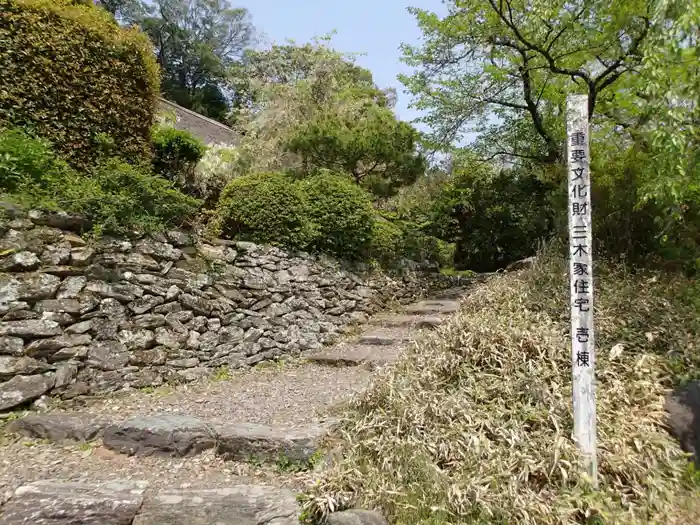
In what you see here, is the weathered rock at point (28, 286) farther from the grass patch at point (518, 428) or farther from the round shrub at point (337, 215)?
the round shrub at point (337, 215)

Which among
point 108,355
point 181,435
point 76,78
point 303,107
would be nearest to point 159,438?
point 181,435

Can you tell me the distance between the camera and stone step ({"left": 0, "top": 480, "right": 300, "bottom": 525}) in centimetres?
251

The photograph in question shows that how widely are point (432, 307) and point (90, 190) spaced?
15.9 feet

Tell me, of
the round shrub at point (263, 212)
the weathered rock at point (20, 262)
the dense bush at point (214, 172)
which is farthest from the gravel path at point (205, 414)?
the dense bush at point (214, 172)

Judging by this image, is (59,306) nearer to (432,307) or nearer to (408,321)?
(408,321)

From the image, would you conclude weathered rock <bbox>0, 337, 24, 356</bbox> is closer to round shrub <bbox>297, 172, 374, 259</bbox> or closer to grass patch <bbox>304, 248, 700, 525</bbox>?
grass patch <bbox>304, 248, 700, 525</bbox>

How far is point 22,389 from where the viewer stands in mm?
3545

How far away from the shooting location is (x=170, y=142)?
267 inches

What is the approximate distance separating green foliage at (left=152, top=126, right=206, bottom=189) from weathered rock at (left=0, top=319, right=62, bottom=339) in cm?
330

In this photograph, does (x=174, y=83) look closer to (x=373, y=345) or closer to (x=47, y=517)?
(x=373, y=345)

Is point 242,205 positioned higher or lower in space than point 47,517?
higher

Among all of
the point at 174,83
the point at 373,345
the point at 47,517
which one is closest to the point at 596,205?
the point at 373,345

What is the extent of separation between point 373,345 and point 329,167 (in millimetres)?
3647

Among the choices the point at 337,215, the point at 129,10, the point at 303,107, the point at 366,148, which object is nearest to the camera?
the point at 337,215
